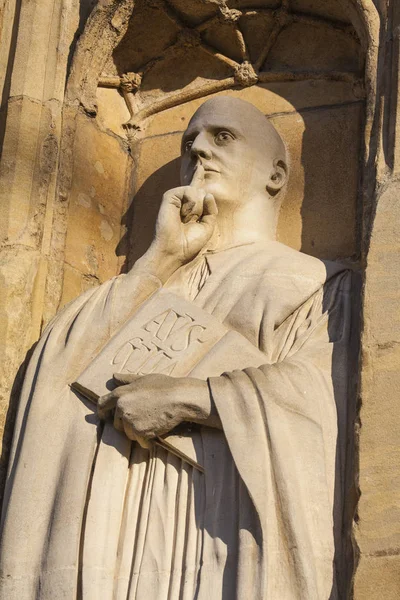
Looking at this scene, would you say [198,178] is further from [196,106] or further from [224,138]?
[196,106]

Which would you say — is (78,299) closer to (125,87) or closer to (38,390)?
(38,390)

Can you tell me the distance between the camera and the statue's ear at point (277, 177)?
6.53 metres

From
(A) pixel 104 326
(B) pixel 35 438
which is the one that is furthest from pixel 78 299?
(B) pixel 35 438

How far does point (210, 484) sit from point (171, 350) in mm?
547

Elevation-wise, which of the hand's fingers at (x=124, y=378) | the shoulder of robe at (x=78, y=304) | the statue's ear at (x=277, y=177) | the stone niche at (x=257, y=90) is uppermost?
the stone niche at (x=257, y=90)

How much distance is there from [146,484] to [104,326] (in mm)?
690

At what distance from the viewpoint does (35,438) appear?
5.69 meters

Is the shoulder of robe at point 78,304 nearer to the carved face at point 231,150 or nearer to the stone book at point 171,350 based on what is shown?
the stone book at point 171,350

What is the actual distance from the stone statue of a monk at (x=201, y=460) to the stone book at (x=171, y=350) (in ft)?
0.28

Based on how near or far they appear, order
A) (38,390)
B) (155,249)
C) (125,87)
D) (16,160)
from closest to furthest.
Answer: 1. (38,390)
2. (155,249)
3. (16,160)
4. (125,87)

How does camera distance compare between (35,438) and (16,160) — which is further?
(16,160)

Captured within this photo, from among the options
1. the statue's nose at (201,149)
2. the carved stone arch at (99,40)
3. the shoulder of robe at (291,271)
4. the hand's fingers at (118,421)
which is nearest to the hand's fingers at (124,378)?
the hand's fingers at (118,421)

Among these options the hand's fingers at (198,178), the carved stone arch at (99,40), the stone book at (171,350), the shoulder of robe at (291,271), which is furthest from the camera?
the carved stone arch at (99,40)

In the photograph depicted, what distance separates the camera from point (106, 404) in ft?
18.3
